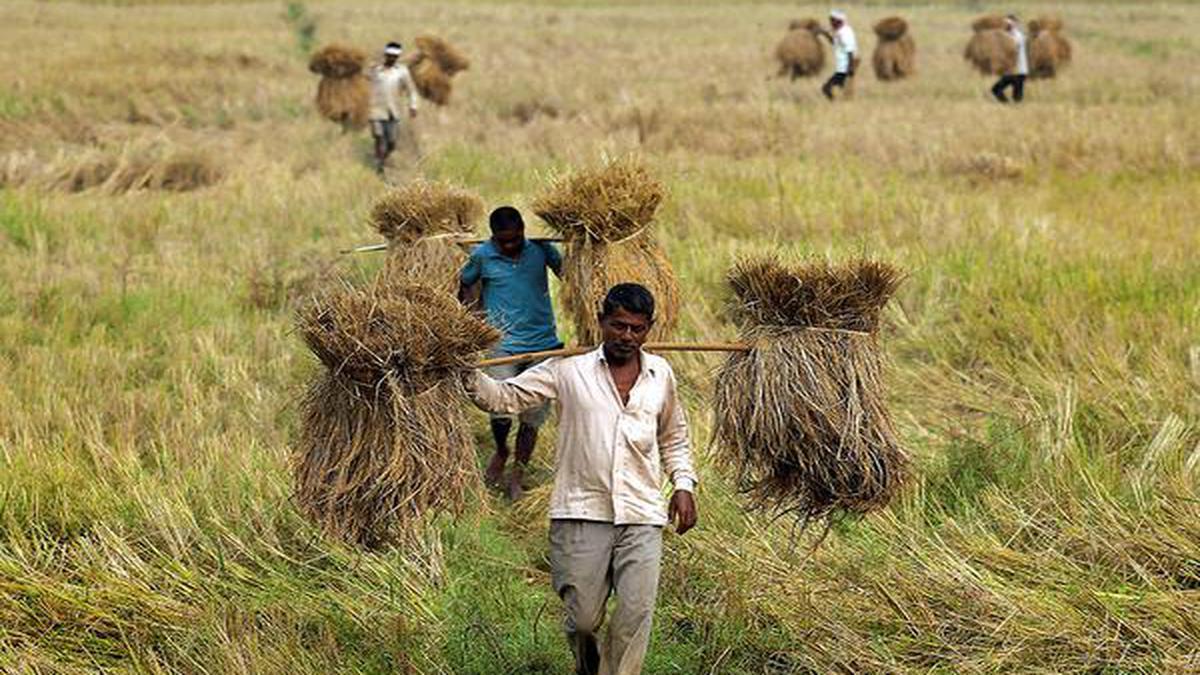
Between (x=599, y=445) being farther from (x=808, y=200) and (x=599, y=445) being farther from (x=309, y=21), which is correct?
(x=309, y=21)

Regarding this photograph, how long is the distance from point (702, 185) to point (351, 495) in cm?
812

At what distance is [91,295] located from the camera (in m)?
8.56

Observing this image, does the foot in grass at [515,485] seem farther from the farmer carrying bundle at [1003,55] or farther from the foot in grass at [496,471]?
the farmer carrying bundle at [1003,55]

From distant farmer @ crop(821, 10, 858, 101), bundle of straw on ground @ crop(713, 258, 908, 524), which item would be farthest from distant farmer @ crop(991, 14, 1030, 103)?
bundle of straw on ground @ crop(713, 258, 908, 524)

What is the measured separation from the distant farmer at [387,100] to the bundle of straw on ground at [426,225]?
23.4ft

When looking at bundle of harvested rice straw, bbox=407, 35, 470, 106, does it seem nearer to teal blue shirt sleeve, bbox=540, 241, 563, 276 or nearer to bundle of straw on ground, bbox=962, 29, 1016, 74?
bundle of straw on ground, bbox=962, 29, 1016, 74

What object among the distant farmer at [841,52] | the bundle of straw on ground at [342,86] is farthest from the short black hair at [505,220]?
the distant farmer at [841,52]

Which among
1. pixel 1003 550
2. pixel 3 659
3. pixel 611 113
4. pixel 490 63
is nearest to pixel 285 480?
pixel 3 659

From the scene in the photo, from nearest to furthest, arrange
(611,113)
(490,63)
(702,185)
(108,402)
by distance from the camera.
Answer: (108,402) → (702,185) → (611,113) → (490,63)

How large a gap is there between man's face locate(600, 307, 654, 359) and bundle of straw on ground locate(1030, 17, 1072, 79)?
19585 millimetres

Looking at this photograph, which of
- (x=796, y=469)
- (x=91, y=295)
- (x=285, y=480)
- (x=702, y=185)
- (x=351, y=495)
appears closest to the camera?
(x=351, y=495)

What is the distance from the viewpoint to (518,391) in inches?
165

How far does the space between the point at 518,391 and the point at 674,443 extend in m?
0.52

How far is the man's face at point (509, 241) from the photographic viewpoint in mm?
5738
